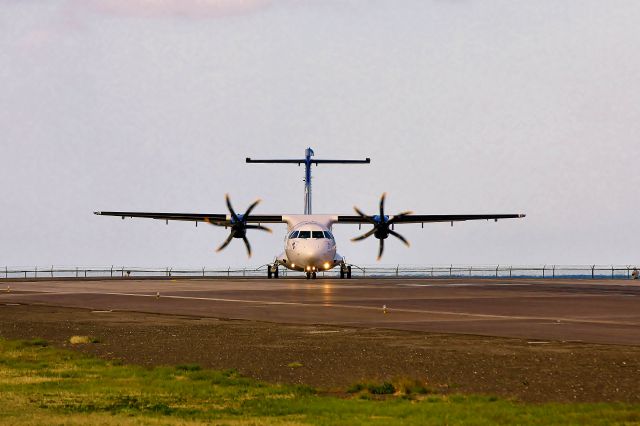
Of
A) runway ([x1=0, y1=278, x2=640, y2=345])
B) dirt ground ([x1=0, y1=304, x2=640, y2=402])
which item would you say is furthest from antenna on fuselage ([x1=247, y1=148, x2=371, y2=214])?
dirt ground ([x1=0, y1=304, x2=640, y2=402])

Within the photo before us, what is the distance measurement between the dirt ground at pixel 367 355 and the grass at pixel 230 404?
752mm

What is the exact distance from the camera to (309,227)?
220 feet

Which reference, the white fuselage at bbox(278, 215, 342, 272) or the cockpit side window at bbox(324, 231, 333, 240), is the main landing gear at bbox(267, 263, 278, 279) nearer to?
the white fuselage at bbox(278, 215, 342, 272)

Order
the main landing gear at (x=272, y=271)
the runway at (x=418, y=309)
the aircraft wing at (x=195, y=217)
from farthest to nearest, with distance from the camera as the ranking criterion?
the main landing gear at (x=272, y=271), the aircraft wing at (x=195, y=217), the runway at (x=418, y=309)

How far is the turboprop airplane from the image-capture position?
66375 millimetres

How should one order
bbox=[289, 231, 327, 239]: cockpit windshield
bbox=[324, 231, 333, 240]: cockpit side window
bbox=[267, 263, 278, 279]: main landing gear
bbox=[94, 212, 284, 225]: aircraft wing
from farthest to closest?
bbox=[267, 263, 278, 279]: main landing gear
bbox=[94, 212, 284, 225]: aircraft wing
bbox=[324, 231, 333, 240]: cockpit side window
bbox=[289, 231, 327, 239]: cockpit windshield

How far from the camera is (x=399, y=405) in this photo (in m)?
13.5

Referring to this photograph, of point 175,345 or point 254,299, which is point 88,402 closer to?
point 175,345

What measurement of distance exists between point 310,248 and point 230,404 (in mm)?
51646

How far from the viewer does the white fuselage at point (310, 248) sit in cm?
6575

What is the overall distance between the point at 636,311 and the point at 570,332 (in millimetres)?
9931

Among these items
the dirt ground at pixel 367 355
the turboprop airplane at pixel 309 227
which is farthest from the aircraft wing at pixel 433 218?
the dirt ground at pixel 367 355

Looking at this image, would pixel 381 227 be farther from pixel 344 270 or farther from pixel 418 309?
pixel 418 309

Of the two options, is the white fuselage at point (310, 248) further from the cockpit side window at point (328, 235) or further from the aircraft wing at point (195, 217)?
the aircraft wing at point (195, 217)
